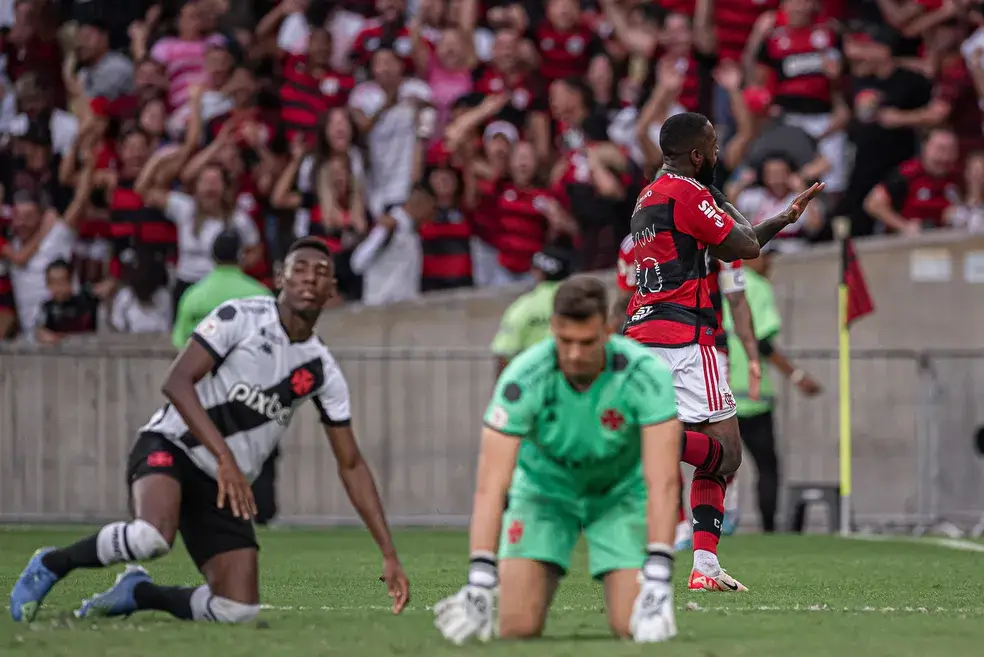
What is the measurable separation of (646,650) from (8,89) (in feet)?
52.5

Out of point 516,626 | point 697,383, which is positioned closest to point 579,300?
point 516,626

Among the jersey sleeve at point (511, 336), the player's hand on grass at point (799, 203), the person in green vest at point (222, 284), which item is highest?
the player's hand on grass at point (799, 203)

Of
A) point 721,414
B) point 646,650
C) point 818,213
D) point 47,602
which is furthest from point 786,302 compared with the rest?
point 646,650

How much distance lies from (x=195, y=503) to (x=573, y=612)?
1.86 m

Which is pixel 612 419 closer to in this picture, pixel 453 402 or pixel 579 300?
pixel 579 300

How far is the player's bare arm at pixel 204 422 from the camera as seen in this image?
739 cm

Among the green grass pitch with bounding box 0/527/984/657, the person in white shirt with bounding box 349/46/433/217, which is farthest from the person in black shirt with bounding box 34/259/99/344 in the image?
the green grass pitch with bounding box 0/527/984/657

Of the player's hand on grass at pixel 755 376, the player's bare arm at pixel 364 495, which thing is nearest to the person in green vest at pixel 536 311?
the player's hand on grass at pixel 755 376

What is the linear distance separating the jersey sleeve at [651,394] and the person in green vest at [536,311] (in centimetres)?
880

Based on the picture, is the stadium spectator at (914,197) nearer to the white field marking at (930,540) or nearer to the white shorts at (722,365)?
the white field marking at (930,540)

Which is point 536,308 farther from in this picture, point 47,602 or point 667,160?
point 47,602

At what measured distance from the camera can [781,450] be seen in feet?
56.9

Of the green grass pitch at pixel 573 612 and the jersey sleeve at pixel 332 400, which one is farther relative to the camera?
the jersey sleeve at pixel 332 400

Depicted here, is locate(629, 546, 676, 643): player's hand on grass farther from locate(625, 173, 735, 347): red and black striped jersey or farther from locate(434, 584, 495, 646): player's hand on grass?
locate(625, 173, 735, 347): red and black striped jersey
